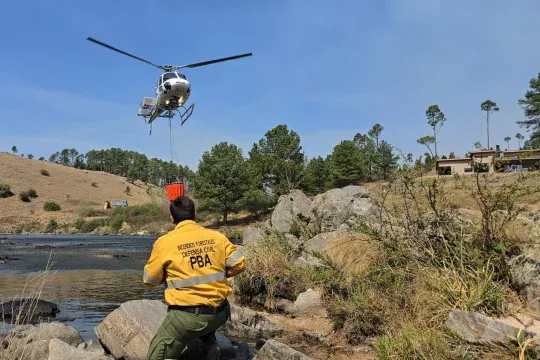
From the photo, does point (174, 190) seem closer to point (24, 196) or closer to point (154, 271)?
point (154, 271)

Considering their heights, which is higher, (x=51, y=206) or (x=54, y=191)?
(x=54, y=191)

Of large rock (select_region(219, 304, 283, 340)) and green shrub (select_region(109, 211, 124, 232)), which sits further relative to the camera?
green shrub (select_region(109, 211, 124, 232))

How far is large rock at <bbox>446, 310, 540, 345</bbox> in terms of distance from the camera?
530 cm

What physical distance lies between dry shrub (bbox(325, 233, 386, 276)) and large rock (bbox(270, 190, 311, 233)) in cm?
786

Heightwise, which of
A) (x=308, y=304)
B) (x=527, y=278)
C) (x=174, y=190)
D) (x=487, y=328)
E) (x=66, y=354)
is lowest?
(x=308, y=304)

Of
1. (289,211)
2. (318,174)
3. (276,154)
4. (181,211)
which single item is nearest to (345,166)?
(318,174)

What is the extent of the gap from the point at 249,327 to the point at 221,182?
62761 mm

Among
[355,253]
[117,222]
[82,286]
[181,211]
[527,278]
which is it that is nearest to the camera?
[181,211]

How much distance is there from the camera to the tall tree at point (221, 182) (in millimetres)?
70000

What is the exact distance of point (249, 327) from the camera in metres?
9.57

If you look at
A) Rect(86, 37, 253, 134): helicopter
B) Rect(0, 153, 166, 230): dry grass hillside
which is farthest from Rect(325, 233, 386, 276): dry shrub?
Rect(0, 153, 166, 230): dry grass hillside

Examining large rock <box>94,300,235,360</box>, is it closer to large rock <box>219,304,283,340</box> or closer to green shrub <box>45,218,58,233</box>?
large rock <box>219,304,283,340</box>

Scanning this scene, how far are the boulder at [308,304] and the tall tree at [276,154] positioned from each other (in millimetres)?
62736

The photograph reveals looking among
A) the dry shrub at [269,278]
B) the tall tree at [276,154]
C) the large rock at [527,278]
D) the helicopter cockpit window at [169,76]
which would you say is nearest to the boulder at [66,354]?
the dry shrub at [269,278]
